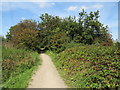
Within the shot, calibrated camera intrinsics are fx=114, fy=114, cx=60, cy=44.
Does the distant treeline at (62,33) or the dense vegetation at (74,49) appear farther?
the distant treeline at (62,33)

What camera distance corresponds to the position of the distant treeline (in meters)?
13.2

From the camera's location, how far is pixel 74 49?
8.53 meters

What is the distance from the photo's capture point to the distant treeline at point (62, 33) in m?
13.2

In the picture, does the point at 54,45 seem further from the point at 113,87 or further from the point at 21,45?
the point at 113,87

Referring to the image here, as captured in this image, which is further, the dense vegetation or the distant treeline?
the distant treeline

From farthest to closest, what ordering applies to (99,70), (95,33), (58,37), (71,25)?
1. (95,33)
2. (71,25)
3. (58,37)
4. (99,70)

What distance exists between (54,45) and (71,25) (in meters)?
3.34

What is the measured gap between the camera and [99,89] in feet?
12.4

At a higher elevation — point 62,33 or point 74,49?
point 62,33

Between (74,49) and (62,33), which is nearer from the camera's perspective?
(74,49)

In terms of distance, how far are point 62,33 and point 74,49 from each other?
5.08 meters

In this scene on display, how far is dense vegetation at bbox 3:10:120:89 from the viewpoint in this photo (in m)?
4.21

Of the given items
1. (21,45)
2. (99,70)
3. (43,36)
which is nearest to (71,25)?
(43,36)

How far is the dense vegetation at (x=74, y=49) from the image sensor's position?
166 inches
